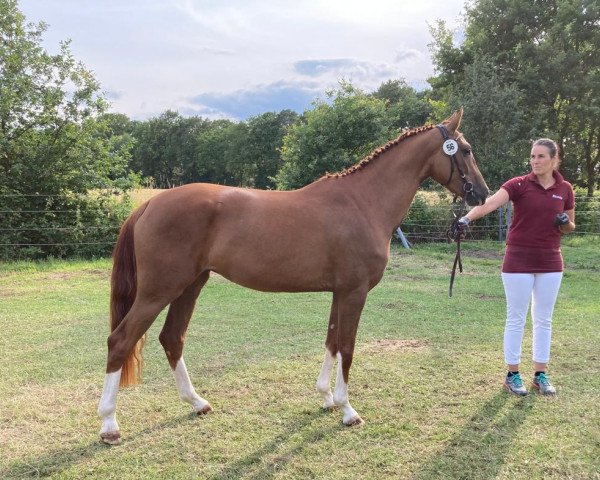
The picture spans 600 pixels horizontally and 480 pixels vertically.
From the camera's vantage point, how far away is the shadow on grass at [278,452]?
2584 mm

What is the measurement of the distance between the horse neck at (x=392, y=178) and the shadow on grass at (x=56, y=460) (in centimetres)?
228

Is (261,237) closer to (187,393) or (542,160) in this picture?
(187,393)

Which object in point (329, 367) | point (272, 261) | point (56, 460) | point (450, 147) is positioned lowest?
point (56, 460)

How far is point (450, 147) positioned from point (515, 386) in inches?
78.3

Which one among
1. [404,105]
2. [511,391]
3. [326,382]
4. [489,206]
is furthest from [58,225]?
[404,105]

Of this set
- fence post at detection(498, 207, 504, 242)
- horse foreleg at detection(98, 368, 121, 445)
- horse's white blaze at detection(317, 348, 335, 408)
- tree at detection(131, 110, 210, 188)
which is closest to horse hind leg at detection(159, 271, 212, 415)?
horse foreleg at detection(98, 368, 121, 445)

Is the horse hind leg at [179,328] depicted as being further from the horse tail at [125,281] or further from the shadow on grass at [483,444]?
the shadow on grass at [483,444]

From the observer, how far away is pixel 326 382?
3.45 metres

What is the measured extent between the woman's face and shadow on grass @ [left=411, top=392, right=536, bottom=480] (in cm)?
179

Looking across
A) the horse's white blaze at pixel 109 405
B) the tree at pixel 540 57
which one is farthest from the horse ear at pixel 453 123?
the tree at pixel 540 57

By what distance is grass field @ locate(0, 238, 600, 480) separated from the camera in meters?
2.67

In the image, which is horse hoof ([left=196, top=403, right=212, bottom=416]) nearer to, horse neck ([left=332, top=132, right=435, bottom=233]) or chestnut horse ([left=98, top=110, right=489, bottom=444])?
chestnut horse ([left=98, top=110, right=489, bottom=444])

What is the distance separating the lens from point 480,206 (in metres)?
3.49

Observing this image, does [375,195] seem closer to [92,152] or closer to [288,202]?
[288,202]
